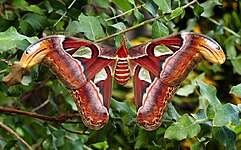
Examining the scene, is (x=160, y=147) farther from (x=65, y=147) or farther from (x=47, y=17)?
(x=47, y=17)

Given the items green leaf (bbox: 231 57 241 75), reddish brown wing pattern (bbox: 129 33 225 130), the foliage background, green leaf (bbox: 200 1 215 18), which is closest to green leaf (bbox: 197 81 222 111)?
the foliage background

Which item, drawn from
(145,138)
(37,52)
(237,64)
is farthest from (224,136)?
(237,64)

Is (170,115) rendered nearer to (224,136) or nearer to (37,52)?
(224,136)

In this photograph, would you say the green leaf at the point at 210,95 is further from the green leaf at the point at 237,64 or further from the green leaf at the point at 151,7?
the green leaf at the point at 237,64

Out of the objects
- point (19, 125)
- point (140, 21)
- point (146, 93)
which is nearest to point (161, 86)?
point (146, 93)

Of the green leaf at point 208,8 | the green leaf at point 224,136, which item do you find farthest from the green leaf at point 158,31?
the green leaf at point 208,8

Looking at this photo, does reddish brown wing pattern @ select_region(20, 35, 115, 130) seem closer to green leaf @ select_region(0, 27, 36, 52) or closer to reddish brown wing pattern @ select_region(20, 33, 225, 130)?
reddish brown wing pattern @ select_region(20, 33, 225, 130)

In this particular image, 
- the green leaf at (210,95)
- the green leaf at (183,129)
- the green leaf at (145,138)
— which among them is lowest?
the green leaf at (145,138)
